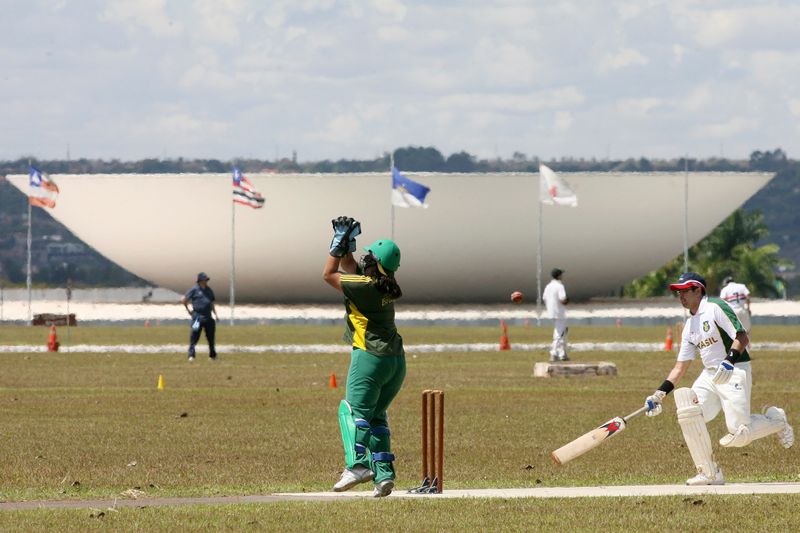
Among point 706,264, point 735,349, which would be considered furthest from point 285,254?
point 735,349

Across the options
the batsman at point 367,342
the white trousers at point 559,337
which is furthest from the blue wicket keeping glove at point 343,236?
the white trousers at point 559,337

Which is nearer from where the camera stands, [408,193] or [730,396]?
[730,396]

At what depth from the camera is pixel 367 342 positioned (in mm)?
12609

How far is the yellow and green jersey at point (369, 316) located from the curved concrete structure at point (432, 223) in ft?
253

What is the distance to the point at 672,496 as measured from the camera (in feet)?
42.3

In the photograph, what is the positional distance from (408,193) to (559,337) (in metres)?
34.5

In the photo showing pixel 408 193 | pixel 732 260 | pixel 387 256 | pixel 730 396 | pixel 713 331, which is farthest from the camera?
pixel 732 260

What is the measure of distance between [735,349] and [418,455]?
4458 millimetres

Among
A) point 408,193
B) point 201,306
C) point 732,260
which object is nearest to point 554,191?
point 408,193

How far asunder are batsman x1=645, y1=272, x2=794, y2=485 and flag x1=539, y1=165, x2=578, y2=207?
164 feet

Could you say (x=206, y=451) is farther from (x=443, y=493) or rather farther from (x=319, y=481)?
(x=443, y=493)

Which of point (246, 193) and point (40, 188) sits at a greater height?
point (40, 188)

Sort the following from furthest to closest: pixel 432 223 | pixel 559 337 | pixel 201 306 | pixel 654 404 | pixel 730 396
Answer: pixel 432 223, pixel 201 306, pixel 559 337, pixel 730 396, pixel 654 404

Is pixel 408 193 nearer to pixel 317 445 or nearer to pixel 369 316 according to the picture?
pixel 317 445
